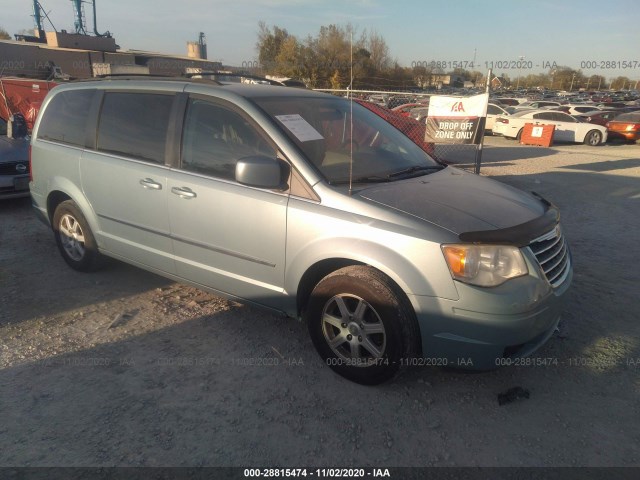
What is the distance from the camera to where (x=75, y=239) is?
4.34 m

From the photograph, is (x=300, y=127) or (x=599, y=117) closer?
(x=300, y=127)

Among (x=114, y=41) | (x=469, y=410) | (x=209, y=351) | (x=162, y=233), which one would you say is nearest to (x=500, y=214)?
(x=469, y=410)

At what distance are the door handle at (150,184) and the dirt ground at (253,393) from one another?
107cm

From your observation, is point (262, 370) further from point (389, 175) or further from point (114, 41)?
point (114, 41)

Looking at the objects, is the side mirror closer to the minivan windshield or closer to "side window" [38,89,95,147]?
the minivan windshield

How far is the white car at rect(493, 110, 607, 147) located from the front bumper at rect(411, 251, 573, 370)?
17275 millimetres

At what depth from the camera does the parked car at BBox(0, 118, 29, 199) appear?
630 centimetres

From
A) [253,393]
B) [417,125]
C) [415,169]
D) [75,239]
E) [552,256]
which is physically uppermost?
[417,125]

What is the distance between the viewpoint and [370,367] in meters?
2.72

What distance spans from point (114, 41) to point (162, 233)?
49.0m

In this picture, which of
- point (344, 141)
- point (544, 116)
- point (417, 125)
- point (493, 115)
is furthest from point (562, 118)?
point (344, 141)

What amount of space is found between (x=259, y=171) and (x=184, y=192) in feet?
2.68

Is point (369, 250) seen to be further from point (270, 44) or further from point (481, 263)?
point (270, 44)

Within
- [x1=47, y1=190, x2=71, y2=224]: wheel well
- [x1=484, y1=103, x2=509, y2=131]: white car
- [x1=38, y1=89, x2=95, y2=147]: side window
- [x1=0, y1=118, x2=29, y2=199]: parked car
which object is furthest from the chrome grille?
[x1=484, y1=103, x2=509, y2=131]: white car
